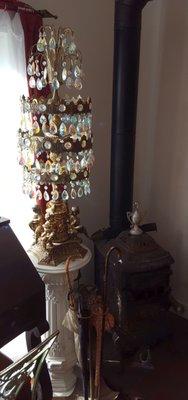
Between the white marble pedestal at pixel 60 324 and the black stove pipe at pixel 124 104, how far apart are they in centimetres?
57

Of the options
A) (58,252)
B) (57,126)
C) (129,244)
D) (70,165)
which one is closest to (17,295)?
(58,252)

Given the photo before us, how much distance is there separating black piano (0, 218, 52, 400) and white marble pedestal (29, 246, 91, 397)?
26cm

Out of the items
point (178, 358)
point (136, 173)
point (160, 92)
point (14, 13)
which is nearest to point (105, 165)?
point (136, 173)

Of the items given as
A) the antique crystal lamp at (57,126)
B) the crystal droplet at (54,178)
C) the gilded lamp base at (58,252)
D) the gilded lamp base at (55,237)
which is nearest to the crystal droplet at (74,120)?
the antique crystal lamp at (57,126)

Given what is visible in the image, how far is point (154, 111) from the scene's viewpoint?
2.42 meters

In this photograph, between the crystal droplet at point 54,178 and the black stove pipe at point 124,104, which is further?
the black stove pipe at point 124,104

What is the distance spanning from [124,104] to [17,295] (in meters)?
1.27

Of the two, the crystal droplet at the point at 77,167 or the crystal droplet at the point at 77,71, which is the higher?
the crystal droplet at the point at 77,71

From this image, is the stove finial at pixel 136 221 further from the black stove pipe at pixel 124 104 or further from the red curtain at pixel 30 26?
the red curtain at pixel 30 26

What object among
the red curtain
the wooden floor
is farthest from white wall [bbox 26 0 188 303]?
the wooden floor

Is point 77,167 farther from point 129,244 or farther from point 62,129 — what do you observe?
point 129,244

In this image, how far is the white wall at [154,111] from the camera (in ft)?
6.89

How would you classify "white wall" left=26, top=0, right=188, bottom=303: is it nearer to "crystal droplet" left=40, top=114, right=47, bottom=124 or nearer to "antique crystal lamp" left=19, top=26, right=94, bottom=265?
"antique crystal lamp" left=19, top=26, right=94, bottom=265

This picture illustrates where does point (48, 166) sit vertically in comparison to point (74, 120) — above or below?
below
